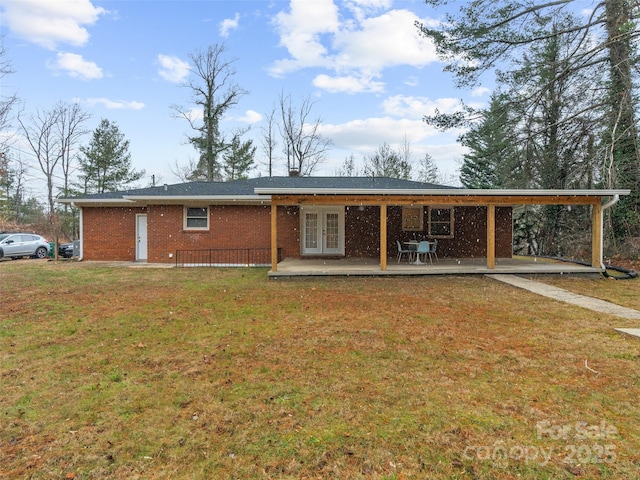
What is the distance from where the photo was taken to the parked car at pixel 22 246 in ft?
51.5

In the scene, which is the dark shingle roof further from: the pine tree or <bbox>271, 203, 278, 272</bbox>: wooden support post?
the pine tree

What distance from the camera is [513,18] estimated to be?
1105 cm

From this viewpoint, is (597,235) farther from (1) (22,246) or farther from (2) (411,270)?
(1) (22,246)

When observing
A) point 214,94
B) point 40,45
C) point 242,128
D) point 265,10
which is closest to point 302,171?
point 242,128

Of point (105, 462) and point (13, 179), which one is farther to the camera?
point (13, 179)

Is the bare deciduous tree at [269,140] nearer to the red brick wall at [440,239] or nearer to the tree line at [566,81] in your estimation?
the red brick wall at [440,239]

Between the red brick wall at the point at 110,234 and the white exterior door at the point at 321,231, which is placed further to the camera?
the red brick wall at the point at 110,234

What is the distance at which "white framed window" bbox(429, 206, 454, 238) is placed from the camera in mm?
13117

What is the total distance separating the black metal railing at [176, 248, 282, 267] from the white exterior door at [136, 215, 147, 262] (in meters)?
2.26

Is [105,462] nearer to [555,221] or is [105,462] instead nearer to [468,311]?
[468,311]

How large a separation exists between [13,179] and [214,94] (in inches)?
823

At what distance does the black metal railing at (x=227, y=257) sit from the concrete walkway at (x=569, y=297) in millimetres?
7691

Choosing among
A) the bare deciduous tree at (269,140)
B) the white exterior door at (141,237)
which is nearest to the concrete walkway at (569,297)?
the white exterior door at (141,237)

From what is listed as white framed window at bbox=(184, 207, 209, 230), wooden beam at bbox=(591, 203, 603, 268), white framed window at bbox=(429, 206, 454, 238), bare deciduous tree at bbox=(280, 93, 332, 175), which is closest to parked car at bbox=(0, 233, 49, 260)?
white framed window at bbox=(184, 207, 209, 230)
